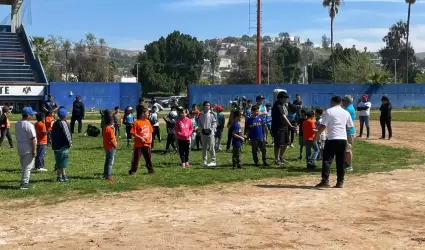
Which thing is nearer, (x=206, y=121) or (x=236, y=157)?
(x=236, y=157)

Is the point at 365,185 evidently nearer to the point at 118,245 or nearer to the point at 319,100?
the point at 118,245

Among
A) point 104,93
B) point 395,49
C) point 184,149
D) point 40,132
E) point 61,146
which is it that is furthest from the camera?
point 395,49

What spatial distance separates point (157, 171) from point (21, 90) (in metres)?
34.8

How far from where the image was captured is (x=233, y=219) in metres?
8.87

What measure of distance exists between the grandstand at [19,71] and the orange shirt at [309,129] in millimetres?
32143

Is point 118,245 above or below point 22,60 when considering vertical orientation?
below

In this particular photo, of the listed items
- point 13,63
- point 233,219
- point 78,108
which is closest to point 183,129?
point 233,219

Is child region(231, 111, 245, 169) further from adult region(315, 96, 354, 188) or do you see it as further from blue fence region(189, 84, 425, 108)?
blue fence region(189, 84, 425, 108)

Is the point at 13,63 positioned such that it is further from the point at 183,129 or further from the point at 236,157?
the point at 236,157

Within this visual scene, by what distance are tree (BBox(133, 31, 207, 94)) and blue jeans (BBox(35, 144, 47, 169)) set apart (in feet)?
258

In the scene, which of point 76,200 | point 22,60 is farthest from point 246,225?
Answer: point 22,60

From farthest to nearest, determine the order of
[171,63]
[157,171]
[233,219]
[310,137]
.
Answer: [171,63]
[310,137]
[157,171]
[233,219]

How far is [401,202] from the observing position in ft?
33.7

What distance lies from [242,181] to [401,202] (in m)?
3.61
